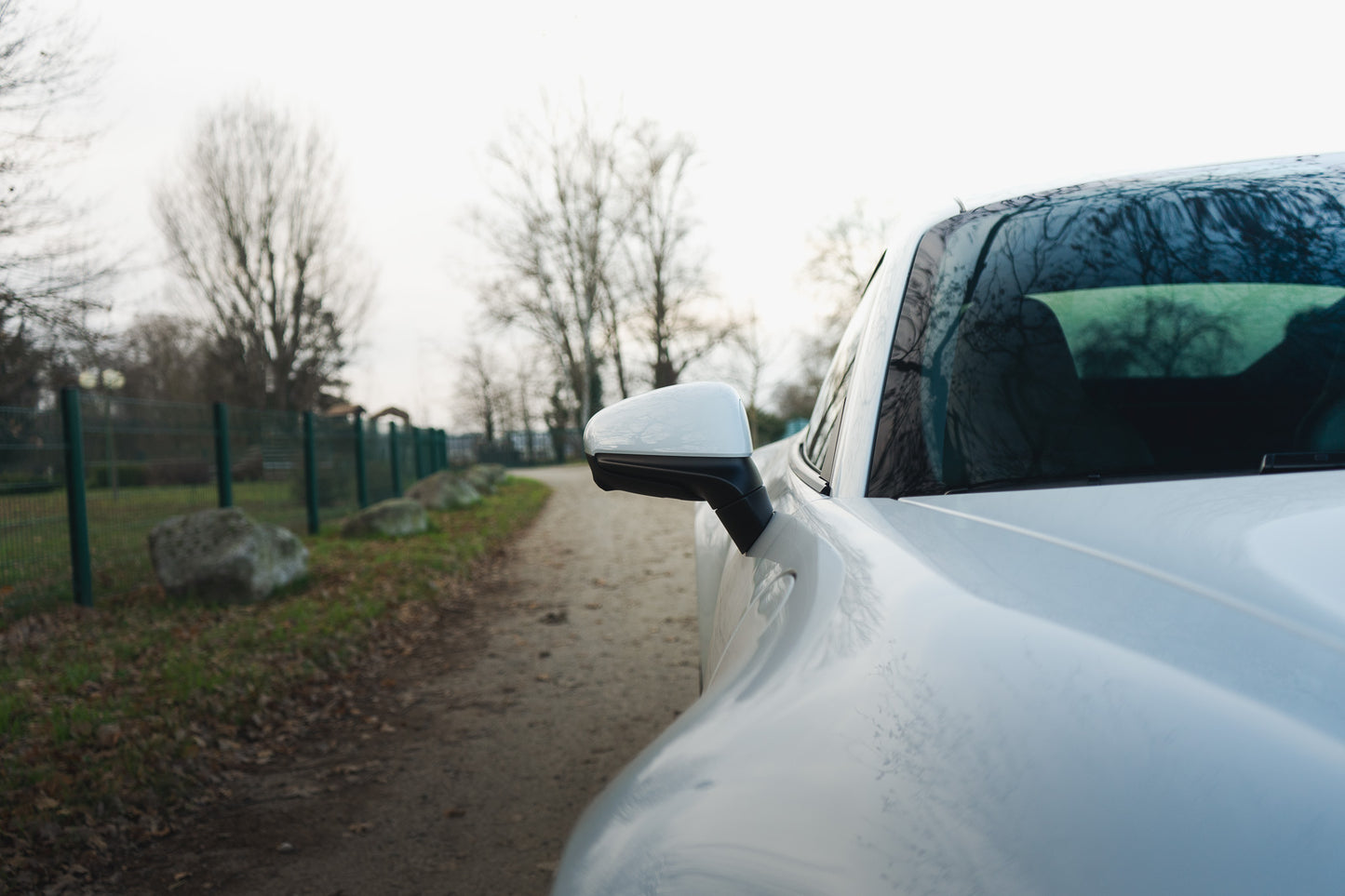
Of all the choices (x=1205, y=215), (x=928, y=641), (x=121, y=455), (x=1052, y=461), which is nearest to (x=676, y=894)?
(x=928, y=641)

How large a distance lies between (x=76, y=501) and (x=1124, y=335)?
8249 mm

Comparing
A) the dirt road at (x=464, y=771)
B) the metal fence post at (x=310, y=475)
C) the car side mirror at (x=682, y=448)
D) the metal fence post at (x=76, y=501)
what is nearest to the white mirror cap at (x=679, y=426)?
the car side mirror at (x=682, y=448)

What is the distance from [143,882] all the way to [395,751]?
1376 mm

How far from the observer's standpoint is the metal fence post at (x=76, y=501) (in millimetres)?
7449

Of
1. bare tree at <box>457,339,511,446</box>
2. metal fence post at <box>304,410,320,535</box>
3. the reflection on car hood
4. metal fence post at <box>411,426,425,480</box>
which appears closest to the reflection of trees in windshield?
the reflection on car hood

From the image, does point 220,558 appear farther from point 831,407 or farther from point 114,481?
point 831,407

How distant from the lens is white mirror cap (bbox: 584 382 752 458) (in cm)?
151

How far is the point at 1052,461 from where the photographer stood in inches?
54.4

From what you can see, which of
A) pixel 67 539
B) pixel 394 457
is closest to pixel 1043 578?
pixel 67 539

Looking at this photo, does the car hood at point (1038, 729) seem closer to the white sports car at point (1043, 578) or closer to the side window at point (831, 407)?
the white sports car at point (1043, 578)

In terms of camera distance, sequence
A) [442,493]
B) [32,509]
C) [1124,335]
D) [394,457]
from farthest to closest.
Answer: [394,457], [442,493], [32,509], [1124,335]

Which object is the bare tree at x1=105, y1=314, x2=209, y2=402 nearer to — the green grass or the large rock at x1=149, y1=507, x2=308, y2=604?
the green grass

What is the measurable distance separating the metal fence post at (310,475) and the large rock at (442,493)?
13.0ft

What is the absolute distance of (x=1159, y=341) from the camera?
1.59m
